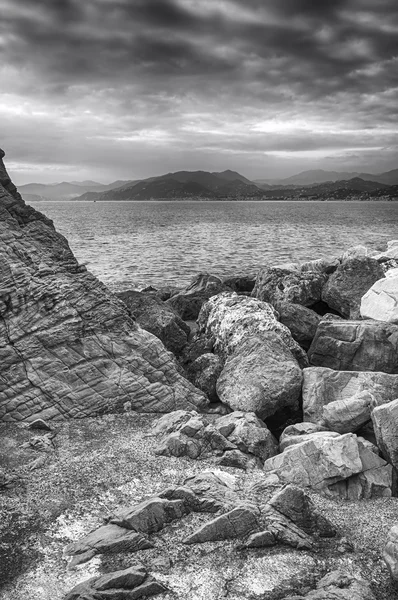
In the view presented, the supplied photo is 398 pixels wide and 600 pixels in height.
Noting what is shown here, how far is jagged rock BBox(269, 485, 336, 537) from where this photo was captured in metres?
7.59

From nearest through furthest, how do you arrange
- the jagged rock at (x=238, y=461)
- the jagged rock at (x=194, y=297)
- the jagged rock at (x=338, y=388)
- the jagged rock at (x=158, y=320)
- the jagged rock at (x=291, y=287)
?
the jagged rock at (x=238, y=461) < the jagged rock at (x=338, y=388) < the jagged rock at (x=158, y=320) < the jagged rock at (x=291, y=287) < the jagged rock at (x=194, y=297)

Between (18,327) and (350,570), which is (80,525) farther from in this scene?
(18,327)

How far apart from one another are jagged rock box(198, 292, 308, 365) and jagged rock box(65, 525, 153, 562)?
755 cm

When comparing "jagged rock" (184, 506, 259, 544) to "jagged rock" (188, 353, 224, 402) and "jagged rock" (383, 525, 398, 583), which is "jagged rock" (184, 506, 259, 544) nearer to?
"jagged rock" (383, 525, 398, 583)

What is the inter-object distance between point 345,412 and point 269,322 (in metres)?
5.36

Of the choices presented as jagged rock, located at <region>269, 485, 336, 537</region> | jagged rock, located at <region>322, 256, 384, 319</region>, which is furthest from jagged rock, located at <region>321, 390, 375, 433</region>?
jagged rock, located at <region>322, 256, 384, 319</region>

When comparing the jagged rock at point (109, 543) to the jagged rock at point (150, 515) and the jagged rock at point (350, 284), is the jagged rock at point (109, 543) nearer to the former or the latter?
the jagged rock at point (150, 515)

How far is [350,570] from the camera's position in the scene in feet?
22.5

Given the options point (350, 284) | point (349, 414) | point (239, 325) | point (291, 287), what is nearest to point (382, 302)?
point (350, 284)

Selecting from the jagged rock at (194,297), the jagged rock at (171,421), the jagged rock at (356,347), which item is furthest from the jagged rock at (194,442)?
the jagged rock at (194,297)

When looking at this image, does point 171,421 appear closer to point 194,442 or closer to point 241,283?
point 194,442

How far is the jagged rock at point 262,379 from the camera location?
1211cm

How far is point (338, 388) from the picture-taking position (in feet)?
40.2

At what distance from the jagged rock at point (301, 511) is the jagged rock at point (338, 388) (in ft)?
12.8
